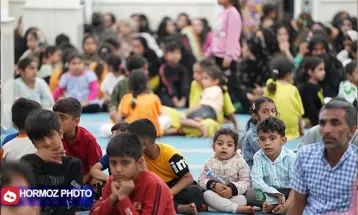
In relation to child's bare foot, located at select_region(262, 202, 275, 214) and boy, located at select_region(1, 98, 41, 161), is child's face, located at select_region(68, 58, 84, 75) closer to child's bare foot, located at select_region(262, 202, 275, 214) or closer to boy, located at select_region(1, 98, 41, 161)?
boy, located at select_region(1, 98, 41, 161)

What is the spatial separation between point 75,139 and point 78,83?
21.0ft

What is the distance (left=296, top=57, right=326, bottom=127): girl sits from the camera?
40.9ft

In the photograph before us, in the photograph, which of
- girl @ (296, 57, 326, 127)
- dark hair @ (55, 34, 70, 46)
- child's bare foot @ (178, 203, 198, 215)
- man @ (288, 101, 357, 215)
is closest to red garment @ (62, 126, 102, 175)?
child's bare foot @ (178, 203, 198, 215)

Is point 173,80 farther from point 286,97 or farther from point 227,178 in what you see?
point 227,178

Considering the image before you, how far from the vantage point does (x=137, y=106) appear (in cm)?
1172

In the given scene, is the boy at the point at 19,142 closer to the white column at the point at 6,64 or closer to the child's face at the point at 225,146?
the child's face at the point at 225,146

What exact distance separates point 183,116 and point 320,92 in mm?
1623

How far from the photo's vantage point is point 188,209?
814 centimetres

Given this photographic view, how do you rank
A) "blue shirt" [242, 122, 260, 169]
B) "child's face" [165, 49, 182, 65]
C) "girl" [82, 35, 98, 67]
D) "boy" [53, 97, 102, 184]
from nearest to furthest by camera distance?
"boy" [53, 97, 102, 184] → "blue shirt" [242, 122, 260, 169] → "child's face" [165, 49, 182, 65] → "girl" [82, 35, 98, 67]

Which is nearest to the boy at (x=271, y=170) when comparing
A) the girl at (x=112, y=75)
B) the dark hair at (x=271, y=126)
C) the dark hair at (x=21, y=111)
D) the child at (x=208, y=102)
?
the dark hair at (x=271, y=126)

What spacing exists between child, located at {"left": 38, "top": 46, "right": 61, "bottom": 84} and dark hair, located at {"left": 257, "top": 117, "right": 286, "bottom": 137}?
749 cm

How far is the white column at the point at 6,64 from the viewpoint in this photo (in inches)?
488

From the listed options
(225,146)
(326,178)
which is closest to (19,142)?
(225,146)

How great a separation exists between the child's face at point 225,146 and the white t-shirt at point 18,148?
5.43ft
